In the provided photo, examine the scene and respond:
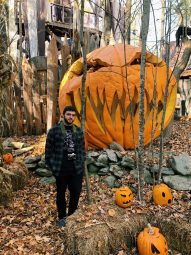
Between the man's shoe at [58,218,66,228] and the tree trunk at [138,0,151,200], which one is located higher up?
the tree trunk at [138,0,151,200]

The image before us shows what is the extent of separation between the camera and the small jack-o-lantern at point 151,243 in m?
3.34

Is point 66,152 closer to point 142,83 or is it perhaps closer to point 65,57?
Answer: point 142,83

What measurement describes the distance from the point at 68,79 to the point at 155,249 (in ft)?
14.5

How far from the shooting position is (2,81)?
173 inches

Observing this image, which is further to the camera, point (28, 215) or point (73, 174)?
point (28, 215)

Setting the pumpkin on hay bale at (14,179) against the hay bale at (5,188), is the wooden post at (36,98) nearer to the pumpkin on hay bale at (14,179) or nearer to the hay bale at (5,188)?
the pumpkin on hay bale at (14,179)

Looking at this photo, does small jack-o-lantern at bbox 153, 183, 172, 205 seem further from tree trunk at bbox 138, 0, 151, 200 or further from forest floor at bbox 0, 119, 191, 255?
tree trunk at bbox 138, 0, 151, 200

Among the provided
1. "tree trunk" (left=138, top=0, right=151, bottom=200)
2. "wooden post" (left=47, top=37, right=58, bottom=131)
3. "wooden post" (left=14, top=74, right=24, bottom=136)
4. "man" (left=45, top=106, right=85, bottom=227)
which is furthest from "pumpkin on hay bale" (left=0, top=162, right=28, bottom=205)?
"wooden post" (left=14, top=74, right=24, bottom=136)

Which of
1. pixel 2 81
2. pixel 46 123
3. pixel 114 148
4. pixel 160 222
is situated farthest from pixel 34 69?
pixel 160 222

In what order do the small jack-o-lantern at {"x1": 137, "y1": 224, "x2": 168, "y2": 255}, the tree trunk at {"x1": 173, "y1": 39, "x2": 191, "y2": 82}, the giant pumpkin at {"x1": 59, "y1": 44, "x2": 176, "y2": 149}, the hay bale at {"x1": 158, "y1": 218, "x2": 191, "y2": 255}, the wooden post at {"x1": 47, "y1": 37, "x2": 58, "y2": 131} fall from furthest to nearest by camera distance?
the tree trunk at {"x1": 173, "y1": 39, "x2": 191, "y2": 82}
the wooden post at {"x1": 47, "y1": 37, "x2": 58, "y2": 131}
the giant pumpkin at {"x1": 59, "y1": 44, "x2": 176, "y2": 149}
the hay bale at {"x1": 158, "y1": 218, "x2": 191, "y2": 255}
the small jack-o-lantern at {"x1": 137, "y1": 224, "x2": 168, "y2": 255}

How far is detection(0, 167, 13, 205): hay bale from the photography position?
4557 millimetres

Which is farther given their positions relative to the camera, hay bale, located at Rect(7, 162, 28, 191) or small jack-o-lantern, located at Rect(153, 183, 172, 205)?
hay bale, located at Rect(7, 162, 28, 191)

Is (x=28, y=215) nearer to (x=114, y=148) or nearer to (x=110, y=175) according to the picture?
(x=110, y=175)

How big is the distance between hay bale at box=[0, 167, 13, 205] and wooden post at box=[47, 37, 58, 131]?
330 cm
